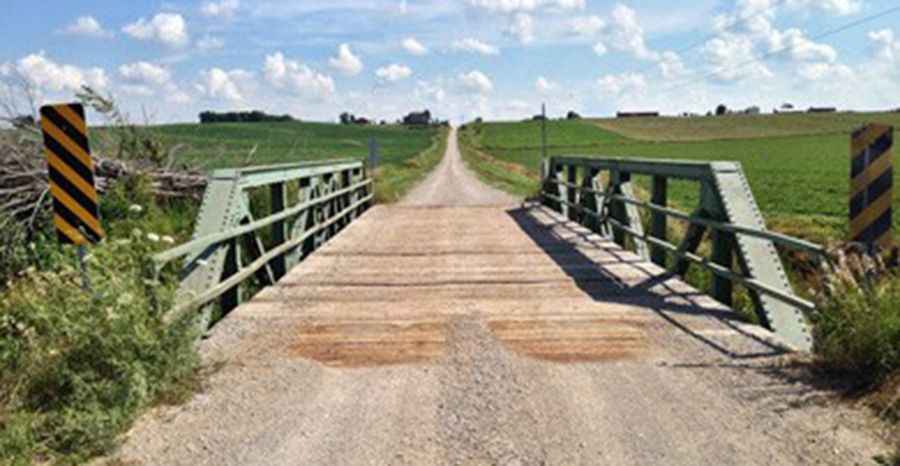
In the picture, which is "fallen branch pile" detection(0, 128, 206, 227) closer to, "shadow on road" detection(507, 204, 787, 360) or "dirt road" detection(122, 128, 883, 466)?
"dirt road" detection(122, 128, 883, 466)

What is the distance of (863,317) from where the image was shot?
14.5ft

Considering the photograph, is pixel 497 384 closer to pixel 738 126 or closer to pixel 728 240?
pixel 728 240

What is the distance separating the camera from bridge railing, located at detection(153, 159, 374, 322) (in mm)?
5672

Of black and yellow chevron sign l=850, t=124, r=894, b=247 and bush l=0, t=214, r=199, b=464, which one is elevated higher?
black and yellow chevron sign l=850, t=124, r=894, b=247

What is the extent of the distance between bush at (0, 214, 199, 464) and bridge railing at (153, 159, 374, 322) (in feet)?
0.81

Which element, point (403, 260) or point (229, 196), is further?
point (403, 260)

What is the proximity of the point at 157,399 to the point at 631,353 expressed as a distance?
2.94 m

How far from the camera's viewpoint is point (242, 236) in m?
8.07

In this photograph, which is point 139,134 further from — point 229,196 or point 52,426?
point 52,426

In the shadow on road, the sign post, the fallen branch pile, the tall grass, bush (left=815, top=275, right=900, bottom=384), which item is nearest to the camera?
the tall grass

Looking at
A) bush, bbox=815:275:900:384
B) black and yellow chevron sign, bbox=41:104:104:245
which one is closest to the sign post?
black and yellow chevron sign, bbox=41:104:104:245

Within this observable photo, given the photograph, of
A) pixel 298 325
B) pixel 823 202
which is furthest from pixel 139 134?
pixel 823 202

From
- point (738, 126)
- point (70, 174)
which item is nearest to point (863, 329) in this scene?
point (70, 174)

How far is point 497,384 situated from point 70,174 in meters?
3.03
